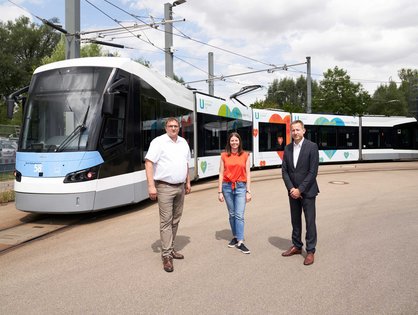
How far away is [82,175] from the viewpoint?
7129 millimetres

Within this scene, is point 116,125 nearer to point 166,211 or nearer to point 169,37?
point 166,211

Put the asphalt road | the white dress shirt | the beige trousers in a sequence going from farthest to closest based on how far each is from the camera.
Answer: the white dress shirt → the beige trousers → the asphalt road

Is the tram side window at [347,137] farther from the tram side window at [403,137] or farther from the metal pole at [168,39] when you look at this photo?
the metal pole at [168,39]

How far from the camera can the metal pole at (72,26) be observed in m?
12.7

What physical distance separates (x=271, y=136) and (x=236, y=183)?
15795 millimetres

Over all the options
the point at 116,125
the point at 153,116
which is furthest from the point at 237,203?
the point at 153,116

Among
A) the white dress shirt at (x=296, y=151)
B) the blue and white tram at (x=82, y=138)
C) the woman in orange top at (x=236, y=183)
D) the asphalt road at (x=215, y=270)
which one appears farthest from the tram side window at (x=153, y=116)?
the white dress shirt at (x=296, y=151)

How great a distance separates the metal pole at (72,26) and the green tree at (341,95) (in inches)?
1572

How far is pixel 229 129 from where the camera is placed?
16.0 meters

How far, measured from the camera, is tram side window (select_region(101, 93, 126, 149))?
7.58m

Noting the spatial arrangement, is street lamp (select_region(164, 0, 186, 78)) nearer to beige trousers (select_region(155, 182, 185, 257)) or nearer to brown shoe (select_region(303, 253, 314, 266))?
beige trousers (select_region(155, 182, 185, 257))

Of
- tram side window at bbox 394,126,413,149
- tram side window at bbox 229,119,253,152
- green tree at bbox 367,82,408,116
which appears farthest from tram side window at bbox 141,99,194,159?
green tree at bbox 367,82,408,116

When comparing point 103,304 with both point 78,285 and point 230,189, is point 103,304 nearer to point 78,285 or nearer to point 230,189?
point 78,285

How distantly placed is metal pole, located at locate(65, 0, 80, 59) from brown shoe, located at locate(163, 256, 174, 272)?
9857 millimetres
